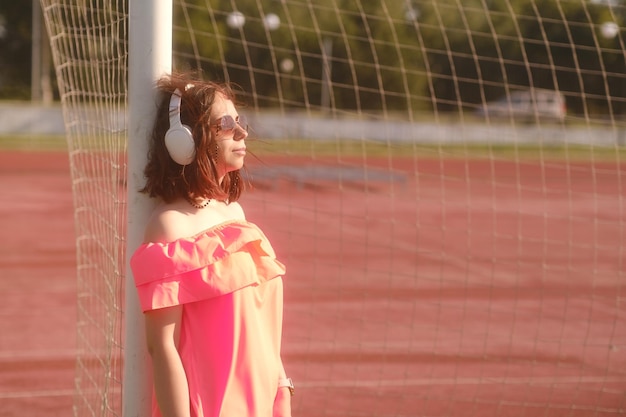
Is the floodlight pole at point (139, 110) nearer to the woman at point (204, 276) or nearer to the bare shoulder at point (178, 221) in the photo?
the woman at point (204, 276)

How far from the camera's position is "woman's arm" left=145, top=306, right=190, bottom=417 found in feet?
6.98

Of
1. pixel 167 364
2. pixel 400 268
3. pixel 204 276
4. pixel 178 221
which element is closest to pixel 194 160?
pixel 178 221

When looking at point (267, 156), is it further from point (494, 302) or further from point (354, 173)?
point (494, 302)

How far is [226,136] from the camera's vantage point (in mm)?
2273

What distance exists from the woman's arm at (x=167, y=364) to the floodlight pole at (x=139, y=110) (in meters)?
0.38

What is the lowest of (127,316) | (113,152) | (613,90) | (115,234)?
(127,316)

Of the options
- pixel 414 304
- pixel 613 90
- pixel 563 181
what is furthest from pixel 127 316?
pixel 613 90

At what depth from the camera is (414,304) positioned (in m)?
8.02

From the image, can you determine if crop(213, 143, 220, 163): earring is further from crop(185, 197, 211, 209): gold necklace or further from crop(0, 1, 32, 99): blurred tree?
crop(0, 1, 32, 99): blurred tree

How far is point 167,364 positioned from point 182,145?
1.67ft

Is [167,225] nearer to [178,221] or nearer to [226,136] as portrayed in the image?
[178,221]

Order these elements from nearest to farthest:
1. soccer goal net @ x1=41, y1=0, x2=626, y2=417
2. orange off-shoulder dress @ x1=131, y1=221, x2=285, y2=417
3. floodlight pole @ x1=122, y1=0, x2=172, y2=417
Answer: orange off-shoulder dress @ x1=131, y1=221, x2=285, y2=417 < floodlight pole @ x1=122, y1=0, x2=172, y2=417 < soccer goal net @ x1=41, y1=0, x2=626, y2=417

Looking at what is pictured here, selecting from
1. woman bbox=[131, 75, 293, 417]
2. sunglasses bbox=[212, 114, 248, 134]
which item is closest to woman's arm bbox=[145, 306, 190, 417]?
woman bbox=[131, 75, 293, 417]

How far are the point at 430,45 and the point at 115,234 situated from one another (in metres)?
30.0
